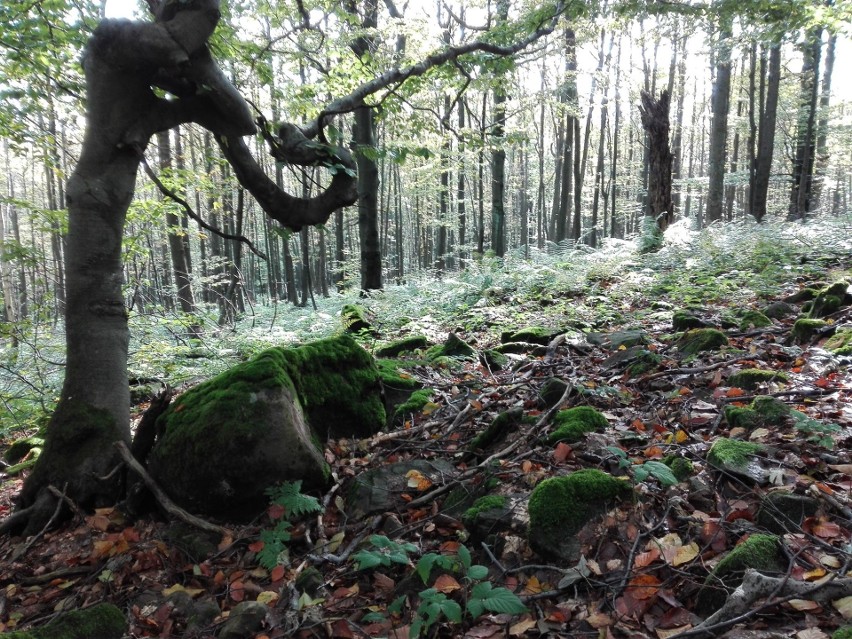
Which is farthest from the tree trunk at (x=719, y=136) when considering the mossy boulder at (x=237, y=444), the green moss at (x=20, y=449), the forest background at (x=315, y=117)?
the green moss at (x=20, y=449)

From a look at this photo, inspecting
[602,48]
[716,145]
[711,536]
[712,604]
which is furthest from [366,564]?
[602,48]

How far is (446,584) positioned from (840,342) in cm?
489

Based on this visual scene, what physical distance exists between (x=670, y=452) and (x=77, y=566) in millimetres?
4325

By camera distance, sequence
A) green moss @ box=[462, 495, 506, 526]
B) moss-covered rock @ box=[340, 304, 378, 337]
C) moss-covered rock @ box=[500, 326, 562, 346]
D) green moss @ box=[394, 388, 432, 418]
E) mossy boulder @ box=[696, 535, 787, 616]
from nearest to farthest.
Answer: mossy boulder @ box=[696, 535, 787, 616]
green moss @ box=[462, 495, 506, 526]
green moss @ box=[394, 388, 432, 418]
moss-covered rock @ box=[500, 326, 562, 346]
moss-covered rock @ box=[340, 304, 378, 337]

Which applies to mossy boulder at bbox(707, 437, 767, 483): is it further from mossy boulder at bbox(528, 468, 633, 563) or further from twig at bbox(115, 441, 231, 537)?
twig at bbox(115, 441, 231, 537)

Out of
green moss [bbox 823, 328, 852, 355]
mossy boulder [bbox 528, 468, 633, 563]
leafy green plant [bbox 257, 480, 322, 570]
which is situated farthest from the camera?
green moss [bbox 823, 328, 852, 355]

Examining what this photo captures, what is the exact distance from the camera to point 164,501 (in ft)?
12.4

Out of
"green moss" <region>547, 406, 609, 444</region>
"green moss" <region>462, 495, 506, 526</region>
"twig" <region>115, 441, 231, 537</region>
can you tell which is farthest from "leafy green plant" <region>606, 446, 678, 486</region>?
"twig" <region>115, 441, 231, 537</region>

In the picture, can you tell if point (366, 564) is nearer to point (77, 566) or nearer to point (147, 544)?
point (147, 544)

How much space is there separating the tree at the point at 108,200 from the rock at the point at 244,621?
1.77 meters

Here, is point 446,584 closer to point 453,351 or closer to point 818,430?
point 818,430

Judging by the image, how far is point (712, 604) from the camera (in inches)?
91.0

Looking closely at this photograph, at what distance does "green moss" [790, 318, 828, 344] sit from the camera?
18.1 feet

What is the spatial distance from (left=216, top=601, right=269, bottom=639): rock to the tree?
1774 mm
